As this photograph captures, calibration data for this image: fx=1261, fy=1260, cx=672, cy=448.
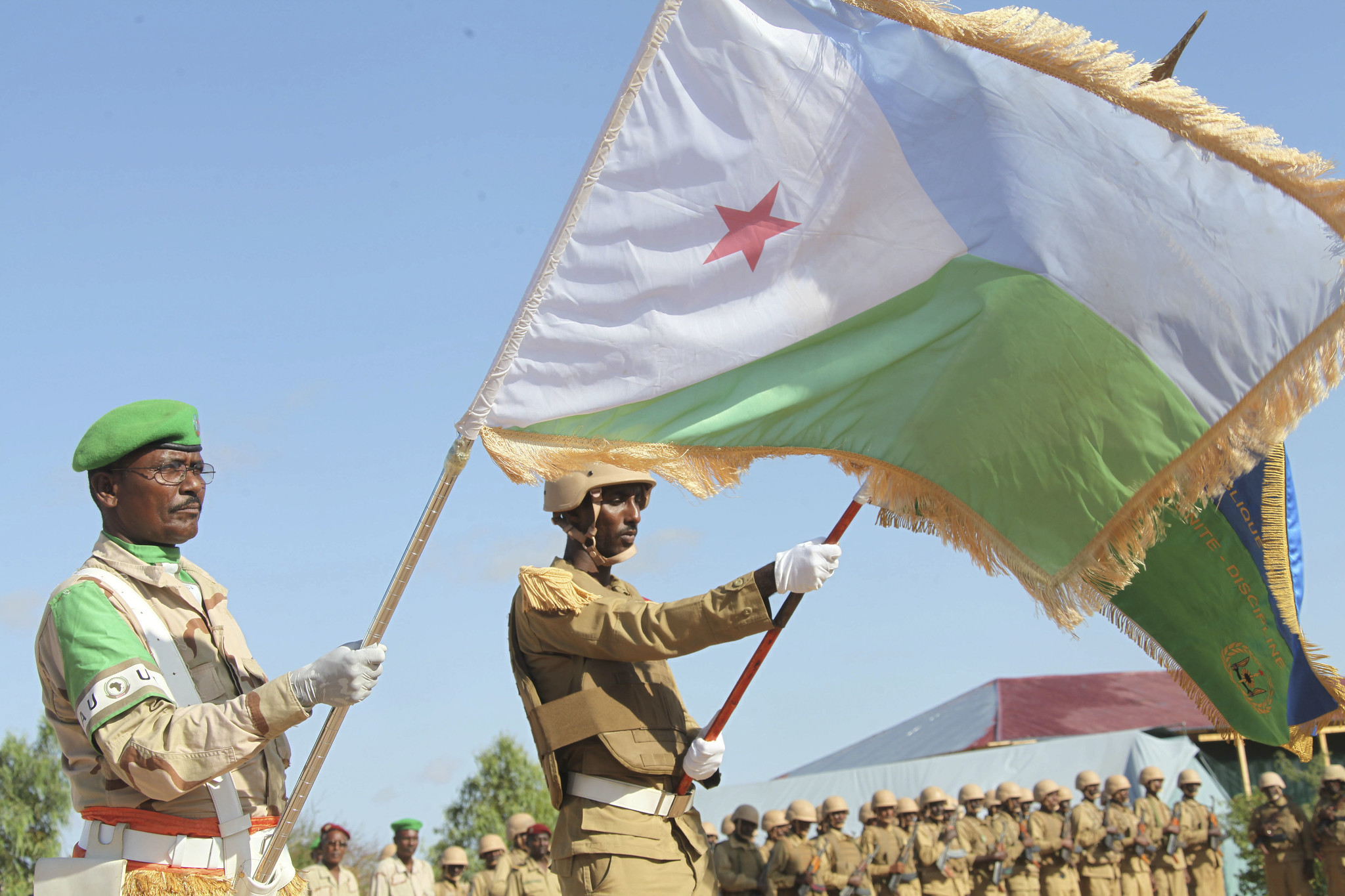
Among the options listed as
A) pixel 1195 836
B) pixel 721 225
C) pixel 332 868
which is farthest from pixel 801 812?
pixel 721 225

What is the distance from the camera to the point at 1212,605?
184 inches

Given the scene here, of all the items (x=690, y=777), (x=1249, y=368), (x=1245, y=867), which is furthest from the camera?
(x=1245, y=867)

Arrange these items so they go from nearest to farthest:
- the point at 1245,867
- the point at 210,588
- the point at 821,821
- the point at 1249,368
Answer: the point at 210,588, the point at 1249,368, the point at 821,821, the point at 1245,867

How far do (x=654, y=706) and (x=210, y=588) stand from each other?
1.47 meters

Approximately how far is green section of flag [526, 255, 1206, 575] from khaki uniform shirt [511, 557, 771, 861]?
562 mm

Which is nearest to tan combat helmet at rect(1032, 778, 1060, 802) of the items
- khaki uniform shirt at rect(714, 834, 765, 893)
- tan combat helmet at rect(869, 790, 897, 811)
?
tan combat helmet at rect(869, 790, 897, 811)

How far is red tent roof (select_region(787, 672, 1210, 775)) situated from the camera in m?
22.0

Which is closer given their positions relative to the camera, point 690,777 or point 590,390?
point 590,390

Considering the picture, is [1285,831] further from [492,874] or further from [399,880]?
[399,880]

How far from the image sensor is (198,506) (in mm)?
3455

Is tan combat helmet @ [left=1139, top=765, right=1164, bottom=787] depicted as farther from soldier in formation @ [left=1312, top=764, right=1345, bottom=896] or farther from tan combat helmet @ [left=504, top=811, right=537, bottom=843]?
tan combat helmet @ [left=504, top=811, right=537, bottom=843]

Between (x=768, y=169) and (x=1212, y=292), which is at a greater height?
(x=768, y=169)

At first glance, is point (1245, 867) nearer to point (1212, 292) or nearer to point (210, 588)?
point (1212, 292)

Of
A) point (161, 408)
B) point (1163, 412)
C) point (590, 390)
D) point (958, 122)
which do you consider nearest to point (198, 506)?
point (161, 408)
